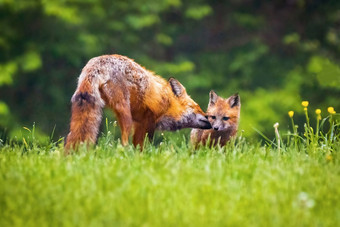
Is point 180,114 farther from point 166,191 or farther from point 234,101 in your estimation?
point 166,191

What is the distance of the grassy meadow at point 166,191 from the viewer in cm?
327

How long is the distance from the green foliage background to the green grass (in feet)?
29.4

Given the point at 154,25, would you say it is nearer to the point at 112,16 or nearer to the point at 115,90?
the point at 112,16

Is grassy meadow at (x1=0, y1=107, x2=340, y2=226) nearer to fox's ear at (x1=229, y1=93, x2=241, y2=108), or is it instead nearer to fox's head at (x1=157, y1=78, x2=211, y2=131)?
fox's head at (x1=157, y1=78, x2=211, y2=131)

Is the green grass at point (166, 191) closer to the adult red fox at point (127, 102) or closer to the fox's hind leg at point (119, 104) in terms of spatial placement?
the adult red fox at point (127, 102)

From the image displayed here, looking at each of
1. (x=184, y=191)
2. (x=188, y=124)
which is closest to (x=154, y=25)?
(x=188, y=124)

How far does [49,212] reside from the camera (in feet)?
11.1

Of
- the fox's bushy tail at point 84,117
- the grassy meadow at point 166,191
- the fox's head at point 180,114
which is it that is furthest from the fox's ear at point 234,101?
the fox's bushy tail at point 84,117

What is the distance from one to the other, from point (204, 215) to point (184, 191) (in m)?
0.45

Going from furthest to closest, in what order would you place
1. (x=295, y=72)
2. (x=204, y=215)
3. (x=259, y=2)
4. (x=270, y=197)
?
(x=259, y=2) → (x=295, y=72) → (x=270, y=197) → (x=204, y=215)

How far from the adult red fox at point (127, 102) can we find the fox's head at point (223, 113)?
0.94 ft

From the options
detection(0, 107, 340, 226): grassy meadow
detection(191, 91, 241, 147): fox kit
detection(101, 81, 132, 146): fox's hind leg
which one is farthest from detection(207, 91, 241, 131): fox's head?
detection(0, 107, 340, 226): grassy meadow

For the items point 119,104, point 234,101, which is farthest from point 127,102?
point 234,101

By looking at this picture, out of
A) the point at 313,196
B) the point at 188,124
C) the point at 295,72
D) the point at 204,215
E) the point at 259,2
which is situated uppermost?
the point at 259,2
